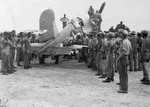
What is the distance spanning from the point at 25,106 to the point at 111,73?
4.38 m

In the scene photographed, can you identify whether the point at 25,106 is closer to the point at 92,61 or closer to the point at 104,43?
the point at 104,43

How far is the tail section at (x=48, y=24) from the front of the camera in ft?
51.2

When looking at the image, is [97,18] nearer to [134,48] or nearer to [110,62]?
[134,48]

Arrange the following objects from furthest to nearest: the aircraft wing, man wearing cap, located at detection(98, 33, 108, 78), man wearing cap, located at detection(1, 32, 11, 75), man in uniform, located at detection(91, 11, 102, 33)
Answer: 1. man in uniform, located at detection(91, 11, 102, 33)
2. the aircraft wing
3. man wearing cap, located at detection(1, 32, 11, 75)
4. man wearing cap, located at detection(98, 33, 108, 78)

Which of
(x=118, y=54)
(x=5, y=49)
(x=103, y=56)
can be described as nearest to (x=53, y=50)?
(x=5, y=49)

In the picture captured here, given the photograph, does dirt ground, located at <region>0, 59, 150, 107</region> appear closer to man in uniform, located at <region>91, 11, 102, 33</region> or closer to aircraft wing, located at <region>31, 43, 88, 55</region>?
aircraft wing, located at <region>31, 43, 88, 55</region>

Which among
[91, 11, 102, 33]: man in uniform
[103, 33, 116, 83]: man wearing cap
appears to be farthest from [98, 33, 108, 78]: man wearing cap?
[91, 11, 102, 33]: man in uniform

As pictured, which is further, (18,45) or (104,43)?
(18,45)

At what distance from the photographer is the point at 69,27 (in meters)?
15.6

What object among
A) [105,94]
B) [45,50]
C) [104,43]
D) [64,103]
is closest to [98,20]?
[45,50]

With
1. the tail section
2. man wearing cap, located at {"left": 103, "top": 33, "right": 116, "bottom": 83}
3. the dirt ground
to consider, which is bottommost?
the dirt ground

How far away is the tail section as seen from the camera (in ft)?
51.2

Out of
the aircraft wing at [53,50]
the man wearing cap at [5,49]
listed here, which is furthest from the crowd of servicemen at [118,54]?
the man wearing cap at [5,49]

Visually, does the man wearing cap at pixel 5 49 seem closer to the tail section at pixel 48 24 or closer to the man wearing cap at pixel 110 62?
the tail section at pixel 48 24
